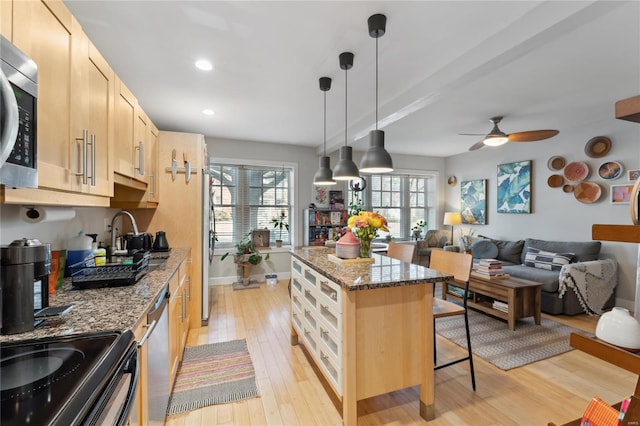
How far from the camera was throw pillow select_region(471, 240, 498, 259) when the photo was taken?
4941 millimetres

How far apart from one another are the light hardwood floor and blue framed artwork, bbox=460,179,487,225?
3672 millimetres

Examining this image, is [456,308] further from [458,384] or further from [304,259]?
[304,259]

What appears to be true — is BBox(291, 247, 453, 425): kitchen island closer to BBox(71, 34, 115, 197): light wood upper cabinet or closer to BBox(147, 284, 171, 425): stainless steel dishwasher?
BBox(147, 284, 171, 425): stainless steel dishwasher

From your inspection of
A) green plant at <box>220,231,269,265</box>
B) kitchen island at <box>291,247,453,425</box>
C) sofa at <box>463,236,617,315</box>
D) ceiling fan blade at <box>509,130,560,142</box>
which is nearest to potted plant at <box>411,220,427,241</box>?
sofa at <box>463,236,617,315</box>

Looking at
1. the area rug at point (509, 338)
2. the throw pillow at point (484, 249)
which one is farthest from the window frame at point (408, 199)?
the area rug at point (509, 338)

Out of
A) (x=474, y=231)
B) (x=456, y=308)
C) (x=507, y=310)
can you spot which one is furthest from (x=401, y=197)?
(x=456, y=308)

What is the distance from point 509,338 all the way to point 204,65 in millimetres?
3933

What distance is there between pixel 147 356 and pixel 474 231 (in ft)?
20.6

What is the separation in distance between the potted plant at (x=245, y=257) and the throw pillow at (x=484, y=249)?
12.4 feet

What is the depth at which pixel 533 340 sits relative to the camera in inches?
112

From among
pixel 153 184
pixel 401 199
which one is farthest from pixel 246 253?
pixel 401 199

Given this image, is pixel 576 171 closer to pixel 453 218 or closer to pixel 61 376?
pixel 453 218

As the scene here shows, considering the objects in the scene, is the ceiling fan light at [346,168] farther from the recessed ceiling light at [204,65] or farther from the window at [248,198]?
the window at [248,198]

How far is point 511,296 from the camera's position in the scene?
310cm
